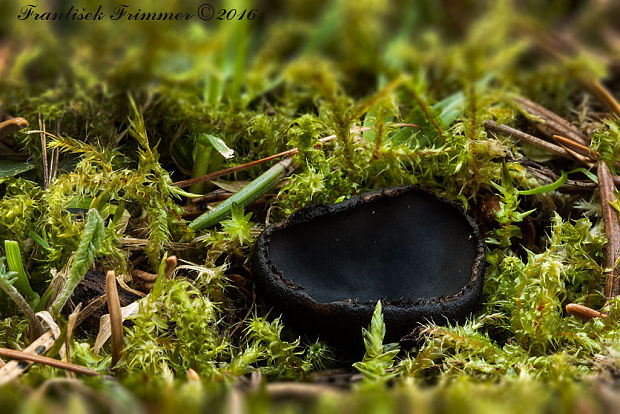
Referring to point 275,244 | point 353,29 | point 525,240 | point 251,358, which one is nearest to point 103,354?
point 251,358

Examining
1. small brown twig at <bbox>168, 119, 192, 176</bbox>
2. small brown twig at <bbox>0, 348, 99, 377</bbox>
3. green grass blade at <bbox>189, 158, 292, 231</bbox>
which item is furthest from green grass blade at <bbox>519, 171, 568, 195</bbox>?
small brown twig at <bbox>0, 348, 99, 377</bbox>

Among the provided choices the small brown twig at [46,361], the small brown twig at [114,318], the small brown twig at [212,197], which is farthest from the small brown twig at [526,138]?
the small brown twig at [46,361]

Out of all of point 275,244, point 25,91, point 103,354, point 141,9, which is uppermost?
point 141,9

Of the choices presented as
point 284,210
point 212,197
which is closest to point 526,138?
point 284,210

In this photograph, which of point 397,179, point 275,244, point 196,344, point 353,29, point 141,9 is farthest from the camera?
point 353,29

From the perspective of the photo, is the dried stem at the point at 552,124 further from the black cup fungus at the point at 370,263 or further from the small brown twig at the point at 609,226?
the black cup fungus at the point at 370,263

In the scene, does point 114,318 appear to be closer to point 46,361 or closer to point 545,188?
point 46,361

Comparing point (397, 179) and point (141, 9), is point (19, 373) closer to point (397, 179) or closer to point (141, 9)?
point (397, 179)
